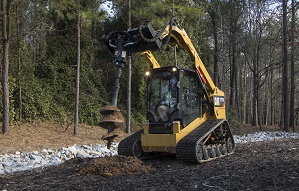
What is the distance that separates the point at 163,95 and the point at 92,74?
35.9 ft

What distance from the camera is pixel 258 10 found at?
81.7ft

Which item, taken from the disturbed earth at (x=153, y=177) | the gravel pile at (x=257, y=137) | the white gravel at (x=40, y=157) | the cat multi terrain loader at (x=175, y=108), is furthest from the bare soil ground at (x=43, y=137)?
the gravel pile at (x=257, y=137)

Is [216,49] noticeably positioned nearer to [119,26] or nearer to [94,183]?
[119,26]

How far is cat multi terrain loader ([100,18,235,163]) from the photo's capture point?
23.1 feet

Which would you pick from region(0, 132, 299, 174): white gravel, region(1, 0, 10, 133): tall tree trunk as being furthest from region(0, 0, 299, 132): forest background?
region(0, 132, 299, 174): white gravel

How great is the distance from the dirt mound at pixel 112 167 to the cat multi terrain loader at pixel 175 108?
122 cm

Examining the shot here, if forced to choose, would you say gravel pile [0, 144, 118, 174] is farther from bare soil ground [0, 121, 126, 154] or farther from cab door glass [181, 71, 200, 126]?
cab door glass [181, 71, 200, 126]

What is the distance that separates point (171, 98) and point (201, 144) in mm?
1357

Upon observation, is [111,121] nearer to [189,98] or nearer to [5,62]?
[189,98]

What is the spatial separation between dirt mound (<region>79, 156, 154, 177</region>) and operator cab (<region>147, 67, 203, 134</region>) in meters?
1.63

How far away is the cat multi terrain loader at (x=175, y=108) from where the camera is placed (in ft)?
23.1

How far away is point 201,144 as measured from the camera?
743cm

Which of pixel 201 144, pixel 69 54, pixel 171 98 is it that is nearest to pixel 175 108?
pixel 171 98

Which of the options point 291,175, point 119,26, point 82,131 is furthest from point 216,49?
point 291,175
